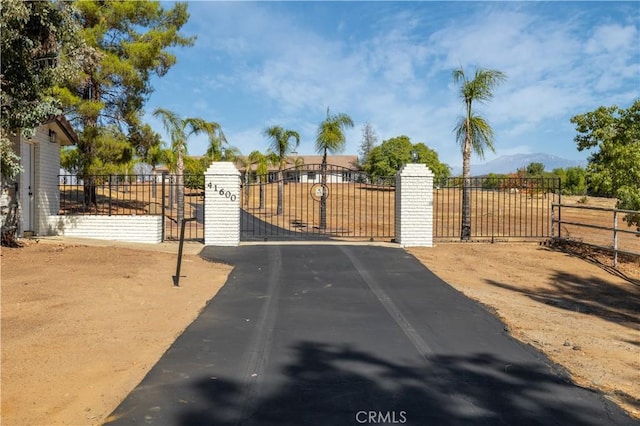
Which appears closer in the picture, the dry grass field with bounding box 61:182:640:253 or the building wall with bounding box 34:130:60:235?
the building wall with bounding box 34:130:60:235

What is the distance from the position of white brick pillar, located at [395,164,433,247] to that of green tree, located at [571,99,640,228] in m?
4.89

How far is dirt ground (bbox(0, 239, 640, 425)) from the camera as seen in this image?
4.29 m

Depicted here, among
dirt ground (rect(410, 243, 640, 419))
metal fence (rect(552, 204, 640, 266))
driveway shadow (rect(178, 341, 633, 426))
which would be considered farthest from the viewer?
metal fence (rect(552, 204, 640, 266))

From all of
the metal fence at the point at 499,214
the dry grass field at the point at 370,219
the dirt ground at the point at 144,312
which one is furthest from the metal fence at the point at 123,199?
the metal fence at the point at 499,214

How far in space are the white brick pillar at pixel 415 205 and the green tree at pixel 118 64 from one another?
12.2 metres

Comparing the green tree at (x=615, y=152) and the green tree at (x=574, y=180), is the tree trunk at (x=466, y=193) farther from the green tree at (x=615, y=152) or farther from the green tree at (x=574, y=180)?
the green tree at (x=574, y=180)

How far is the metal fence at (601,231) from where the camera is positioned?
12.0 m

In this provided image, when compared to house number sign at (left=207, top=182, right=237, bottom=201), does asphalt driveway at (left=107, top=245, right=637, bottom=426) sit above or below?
below

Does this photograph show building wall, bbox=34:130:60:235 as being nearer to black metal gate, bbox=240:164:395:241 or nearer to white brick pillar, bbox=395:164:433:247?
black metal gate, bbox=240:164:395:241

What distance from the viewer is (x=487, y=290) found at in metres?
9.12

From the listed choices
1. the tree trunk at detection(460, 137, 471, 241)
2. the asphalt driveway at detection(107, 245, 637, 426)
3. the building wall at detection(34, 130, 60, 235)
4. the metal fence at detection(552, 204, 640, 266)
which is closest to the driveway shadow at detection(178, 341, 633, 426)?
the asphalt driveway at detection(107, 245, 637, 426)

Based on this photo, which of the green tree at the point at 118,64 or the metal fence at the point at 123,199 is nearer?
the metal fence at the point at 123,199

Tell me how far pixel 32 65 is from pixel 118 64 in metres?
9.44

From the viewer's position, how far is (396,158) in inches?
2648
